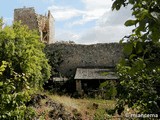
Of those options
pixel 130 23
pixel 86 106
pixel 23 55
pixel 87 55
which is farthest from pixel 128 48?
pixel 87 55

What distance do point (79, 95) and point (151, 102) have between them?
66.2ft

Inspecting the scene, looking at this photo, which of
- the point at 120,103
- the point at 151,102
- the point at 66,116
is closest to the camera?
the point at 151,102

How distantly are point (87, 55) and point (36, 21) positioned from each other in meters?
5.81

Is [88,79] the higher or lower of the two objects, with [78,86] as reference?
higher

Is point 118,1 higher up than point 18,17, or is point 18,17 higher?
point 18,17

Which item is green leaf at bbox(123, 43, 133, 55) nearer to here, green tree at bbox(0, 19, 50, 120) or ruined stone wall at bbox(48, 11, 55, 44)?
green tree at bbox(0, 19, 50, 120)

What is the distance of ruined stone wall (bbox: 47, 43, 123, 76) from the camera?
29938 mm

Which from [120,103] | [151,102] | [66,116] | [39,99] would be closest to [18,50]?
[39,99]

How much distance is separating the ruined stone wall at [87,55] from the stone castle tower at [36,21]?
275 cm

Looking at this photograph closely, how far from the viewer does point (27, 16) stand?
3198 centimetres

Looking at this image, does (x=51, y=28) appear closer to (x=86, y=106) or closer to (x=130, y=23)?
(x=86, y=106)

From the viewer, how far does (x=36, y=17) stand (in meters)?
32.0

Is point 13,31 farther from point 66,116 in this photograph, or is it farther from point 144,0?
point 144,0

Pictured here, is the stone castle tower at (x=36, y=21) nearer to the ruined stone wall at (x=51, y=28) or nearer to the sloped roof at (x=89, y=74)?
the ruined stone wall at (x=51, y=28)
